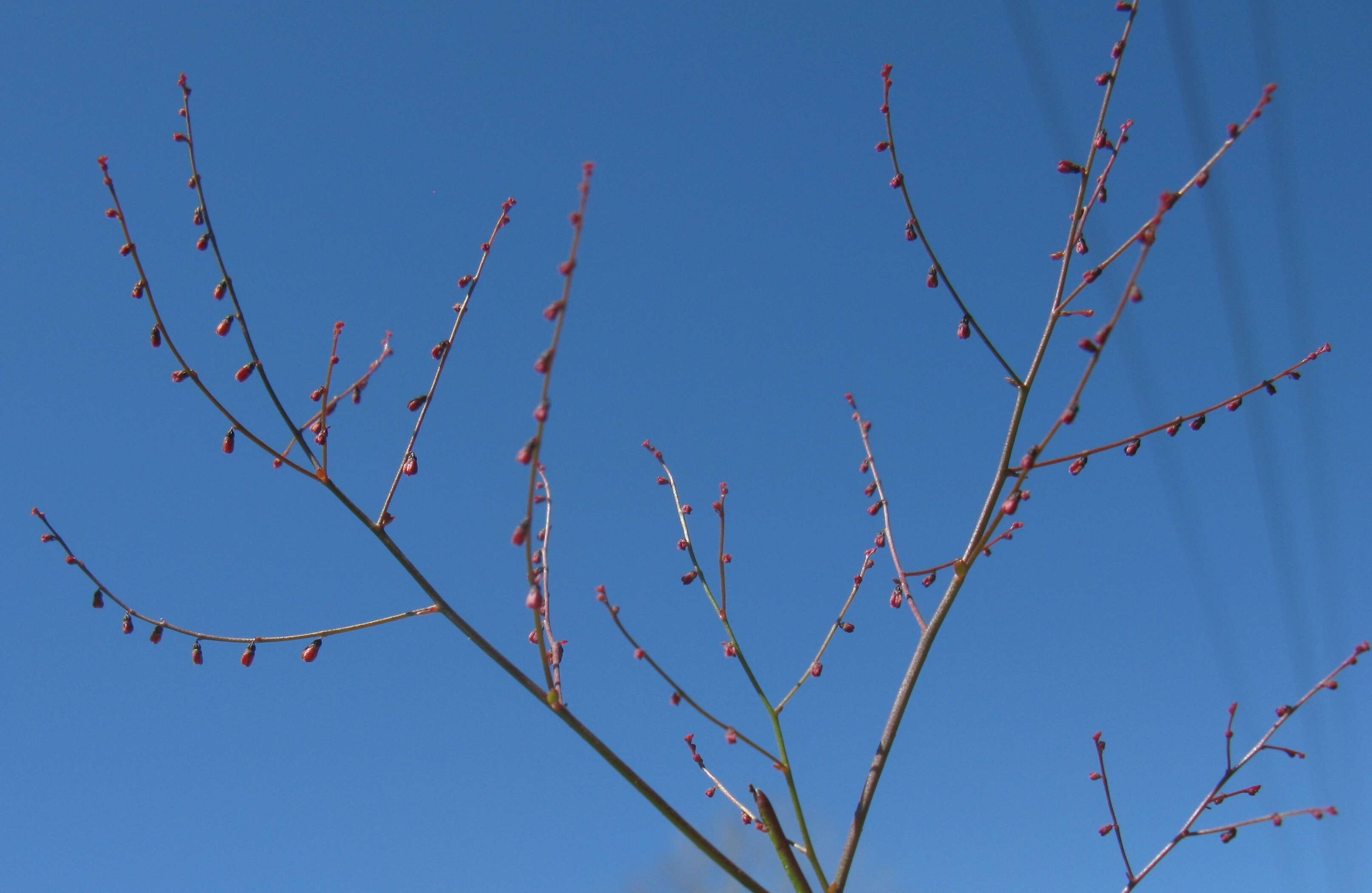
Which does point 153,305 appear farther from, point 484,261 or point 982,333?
point 982,333

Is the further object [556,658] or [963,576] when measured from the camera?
[556,658]

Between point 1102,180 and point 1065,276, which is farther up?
point 1102,180

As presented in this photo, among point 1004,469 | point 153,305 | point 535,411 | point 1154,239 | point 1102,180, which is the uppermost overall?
point 1102,180

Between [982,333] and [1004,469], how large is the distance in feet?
1.49

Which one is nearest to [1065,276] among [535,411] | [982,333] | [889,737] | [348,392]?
[982,333]

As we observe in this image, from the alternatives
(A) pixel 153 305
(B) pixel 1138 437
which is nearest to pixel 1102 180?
(B) pixel 1138 437

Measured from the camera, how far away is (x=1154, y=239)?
175 cm

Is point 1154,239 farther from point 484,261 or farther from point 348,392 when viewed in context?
point 348,392

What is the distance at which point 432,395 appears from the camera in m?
2.50

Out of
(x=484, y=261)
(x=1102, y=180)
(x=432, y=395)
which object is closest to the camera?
(x=1102, y=180)

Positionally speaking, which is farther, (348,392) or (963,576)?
(348,392)

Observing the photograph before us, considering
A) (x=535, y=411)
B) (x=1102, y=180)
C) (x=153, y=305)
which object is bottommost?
(x=535, y=411)

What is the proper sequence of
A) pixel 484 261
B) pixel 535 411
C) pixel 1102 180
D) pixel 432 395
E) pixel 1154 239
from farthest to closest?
pixel 484 261 < pixel 432 395 < pixel 1102 180 < pixel 1154 239 < pixel 535 411

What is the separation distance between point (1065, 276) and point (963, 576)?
0.71 metres
